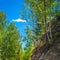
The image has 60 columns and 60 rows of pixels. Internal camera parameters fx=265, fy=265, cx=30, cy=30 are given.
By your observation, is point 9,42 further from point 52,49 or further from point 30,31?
point 52,49

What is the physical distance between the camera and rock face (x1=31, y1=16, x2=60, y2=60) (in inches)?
1118

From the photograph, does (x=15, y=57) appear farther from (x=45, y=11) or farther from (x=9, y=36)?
(x=45, y=11)

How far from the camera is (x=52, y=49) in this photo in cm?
2922

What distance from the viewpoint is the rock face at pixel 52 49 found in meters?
28.4

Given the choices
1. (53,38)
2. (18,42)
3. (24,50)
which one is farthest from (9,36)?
(53,38)

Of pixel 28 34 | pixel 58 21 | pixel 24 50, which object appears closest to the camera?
pixel 58 21

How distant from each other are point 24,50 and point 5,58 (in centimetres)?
639

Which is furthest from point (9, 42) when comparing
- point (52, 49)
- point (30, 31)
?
point (52, 49)

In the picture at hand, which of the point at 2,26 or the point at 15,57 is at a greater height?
the point at 2,26

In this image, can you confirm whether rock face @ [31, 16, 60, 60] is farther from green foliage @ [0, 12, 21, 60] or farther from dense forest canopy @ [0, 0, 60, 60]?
green foliage @ [0, 12, 21, 60]

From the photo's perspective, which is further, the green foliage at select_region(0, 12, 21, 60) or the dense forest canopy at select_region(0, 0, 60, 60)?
the green foliage at select_region(0, 12, 21, 60)

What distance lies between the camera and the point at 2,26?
52.4 m

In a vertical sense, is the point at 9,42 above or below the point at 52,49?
above

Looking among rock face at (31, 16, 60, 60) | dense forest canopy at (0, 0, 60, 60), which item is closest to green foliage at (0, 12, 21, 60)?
dense forest canopy at (0, 0, 60, 60)
